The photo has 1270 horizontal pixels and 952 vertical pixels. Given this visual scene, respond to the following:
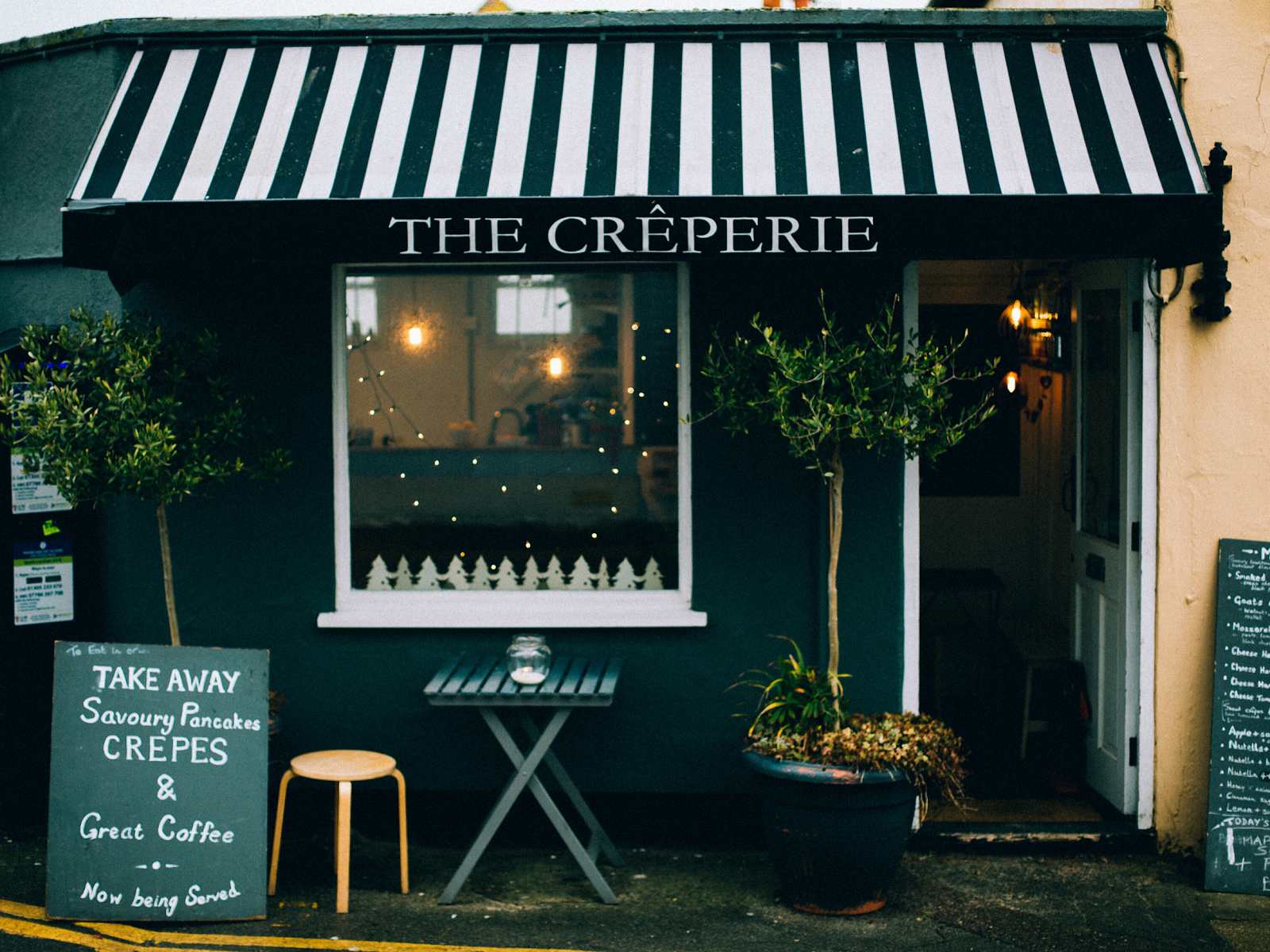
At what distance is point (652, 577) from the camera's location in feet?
17.7

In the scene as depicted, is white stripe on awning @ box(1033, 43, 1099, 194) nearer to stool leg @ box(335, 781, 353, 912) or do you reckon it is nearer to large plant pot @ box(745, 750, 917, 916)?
large plant pot @ box(745, 750, 917, 916)

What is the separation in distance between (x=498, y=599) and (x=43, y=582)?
222cm

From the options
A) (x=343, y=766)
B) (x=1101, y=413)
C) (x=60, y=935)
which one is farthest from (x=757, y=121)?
(x=60, y=935)

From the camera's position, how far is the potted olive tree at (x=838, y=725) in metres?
4.28

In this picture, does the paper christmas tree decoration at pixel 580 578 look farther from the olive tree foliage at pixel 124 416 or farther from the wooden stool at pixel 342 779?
the olive tree foliage at pixel 124 416

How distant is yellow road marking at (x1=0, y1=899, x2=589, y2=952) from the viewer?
415 cm

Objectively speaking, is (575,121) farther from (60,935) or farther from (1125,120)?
(60,935)

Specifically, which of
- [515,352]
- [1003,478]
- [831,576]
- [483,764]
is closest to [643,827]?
[483,764]

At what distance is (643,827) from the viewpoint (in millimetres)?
5262

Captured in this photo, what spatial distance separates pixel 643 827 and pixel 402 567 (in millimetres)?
1772

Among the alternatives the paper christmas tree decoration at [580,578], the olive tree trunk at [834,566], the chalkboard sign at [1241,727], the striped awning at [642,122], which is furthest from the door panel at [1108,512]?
the paper christmas tree decoration at [580,578]

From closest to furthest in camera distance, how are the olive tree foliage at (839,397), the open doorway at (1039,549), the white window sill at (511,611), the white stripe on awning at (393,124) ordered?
1. the olive tree foliage at (839,397)
2. the white stripe on awning at (393,124)
3. the white window sill at (511,611)
4. the open doorway at (1039,549)

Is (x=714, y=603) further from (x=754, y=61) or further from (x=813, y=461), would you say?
(x=754, y=61)

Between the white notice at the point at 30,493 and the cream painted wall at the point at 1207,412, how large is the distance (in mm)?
5330
